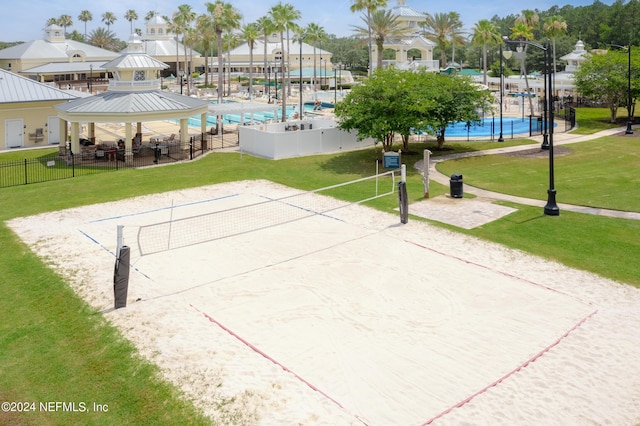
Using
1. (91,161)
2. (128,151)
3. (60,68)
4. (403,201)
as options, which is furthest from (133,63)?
(60,68)

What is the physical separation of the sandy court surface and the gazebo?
15319mm

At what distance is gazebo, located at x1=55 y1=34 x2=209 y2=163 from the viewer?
34750 mm

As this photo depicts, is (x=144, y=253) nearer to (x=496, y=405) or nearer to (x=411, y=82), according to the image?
(x=496, y=405)

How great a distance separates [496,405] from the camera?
9.82 meters

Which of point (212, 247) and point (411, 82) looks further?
point (411, 82)

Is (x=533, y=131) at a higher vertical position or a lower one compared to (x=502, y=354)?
higher

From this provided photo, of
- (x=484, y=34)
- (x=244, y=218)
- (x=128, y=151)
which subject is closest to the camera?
(x=244, y=218)

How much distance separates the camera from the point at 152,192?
2742 cm

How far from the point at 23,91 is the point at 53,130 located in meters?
3.66

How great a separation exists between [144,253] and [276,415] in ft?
32.8

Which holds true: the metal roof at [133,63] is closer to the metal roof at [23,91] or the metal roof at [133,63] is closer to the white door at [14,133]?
the metal roof at [23,91]

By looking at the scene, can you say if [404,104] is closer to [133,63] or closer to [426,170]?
[426,170]

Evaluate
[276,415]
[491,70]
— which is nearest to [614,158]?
[276,415]

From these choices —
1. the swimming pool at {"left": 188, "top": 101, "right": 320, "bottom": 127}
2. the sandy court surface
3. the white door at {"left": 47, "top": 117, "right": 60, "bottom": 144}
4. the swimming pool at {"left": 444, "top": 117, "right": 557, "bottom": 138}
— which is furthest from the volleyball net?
the swimming pool at {"left": 188, "top": 101, "right": 320, "bottom": 127}
